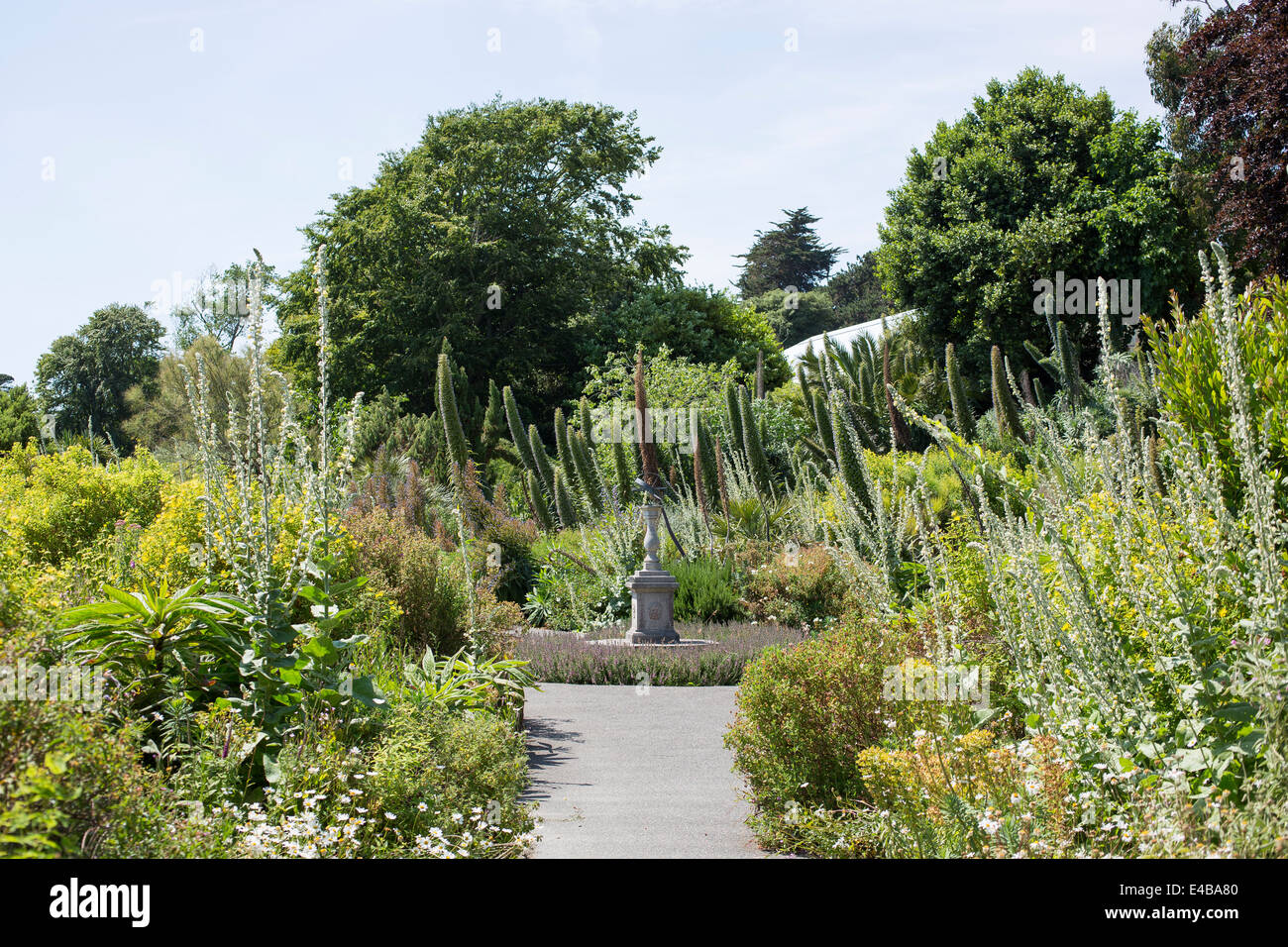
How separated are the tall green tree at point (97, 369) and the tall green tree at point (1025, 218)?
30.6 metres

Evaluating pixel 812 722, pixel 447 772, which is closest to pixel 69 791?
pixel 447 772

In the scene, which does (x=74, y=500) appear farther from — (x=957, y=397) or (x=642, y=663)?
(x=957, y=397)

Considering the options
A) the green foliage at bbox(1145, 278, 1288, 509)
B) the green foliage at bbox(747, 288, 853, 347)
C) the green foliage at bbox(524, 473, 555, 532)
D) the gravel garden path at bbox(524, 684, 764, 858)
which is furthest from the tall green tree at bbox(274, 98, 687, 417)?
the green foliage at bbox(1145, 278, 1288, 509)

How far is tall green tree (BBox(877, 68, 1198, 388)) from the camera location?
21750mm

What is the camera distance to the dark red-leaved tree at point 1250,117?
1625 centimetres

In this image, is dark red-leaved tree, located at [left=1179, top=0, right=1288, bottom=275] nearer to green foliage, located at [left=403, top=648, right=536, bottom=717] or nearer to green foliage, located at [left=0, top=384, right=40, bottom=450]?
green foliage, located at [left=403, top=648, right=536, bottom=717]

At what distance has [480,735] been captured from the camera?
158 inches

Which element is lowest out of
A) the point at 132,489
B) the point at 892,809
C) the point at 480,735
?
the point at 892,809

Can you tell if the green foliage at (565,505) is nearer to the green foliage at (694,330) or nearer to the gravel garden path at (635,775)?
the gravel garden path at (635,775)

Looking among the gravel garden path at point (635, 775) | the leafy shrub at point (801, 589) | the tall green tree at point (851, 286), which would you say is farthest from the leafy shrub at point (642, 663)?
the tall green tree at point (851, 286)

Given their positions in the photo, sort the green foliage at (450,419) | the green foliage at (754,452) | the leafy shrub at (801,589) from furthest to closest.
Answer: the green foliage at (450,419) → the green foliage at (754,452) → the leafy shrub at (801,589)
